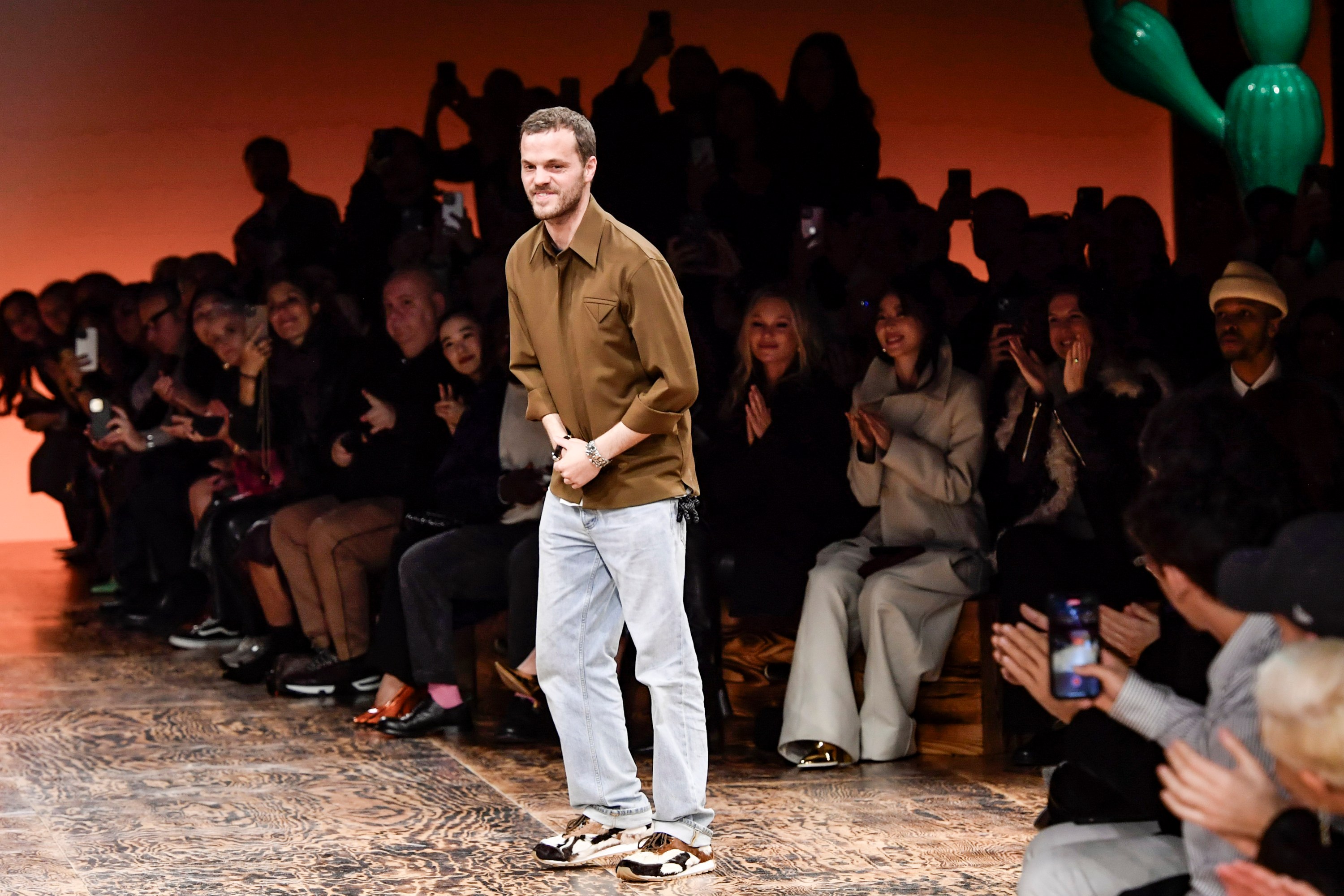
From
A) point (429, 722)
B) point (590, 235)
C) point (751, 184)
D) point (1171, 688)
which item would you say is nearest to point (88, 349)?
point (751, 184)

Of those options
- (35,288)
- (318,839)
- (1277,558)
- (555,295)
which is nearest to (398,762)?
(318,839)

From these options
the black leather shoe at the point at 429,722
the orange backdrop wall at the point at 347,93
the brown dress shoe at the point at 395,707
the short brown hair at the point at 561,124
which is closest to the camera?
the short brown hair at the point at 561,124

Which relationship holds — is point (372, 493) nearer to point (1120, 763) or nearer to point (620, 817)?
point (620, 817)

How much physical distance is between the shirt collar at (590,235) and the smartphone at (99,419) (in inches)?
162

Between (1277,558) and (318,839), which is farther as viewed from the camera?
(318,839)

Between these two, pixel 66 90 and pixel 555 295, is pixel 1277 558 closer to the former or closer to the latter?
pixel 555 295

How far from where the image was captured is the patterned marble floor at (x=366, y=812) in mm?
3043

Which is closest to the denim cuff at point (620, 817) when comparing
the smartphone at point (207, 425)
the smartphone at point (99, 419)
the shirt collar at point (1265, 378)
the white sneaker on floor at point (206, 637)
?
the shirt collar at point (1265, 378)

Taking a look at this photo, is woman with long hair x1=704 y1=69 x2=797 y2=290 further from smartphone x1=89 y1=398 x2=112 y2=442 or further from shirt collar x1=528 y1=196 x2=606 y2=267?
smartphone x1=89 y1=398 x2=112 y2=442

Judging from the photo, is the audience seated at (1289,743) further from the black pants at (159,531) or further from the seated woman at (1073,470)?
the black pants at (159,531)

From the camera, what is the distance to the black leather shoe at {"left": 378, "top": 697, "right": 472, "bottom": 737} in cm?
438

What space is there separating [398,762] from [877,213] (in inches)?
78.2

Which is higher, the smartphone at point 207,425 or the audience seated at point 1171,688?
the smartphone at point 207,425

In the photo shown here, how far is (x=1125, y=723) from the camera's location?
1.96 metres
